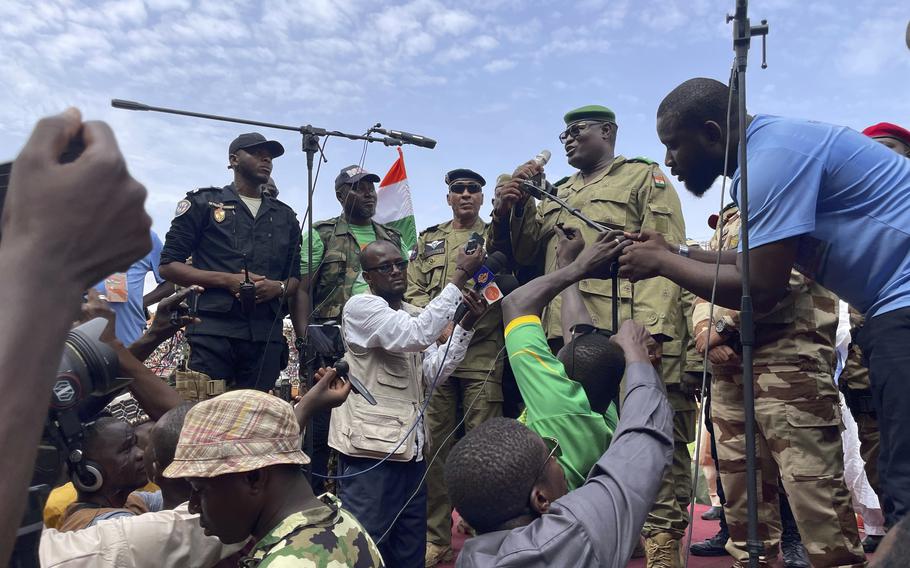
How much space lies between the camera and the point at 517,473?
1.88 metres

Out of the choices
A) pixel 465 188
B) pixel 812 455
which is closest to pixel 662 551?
pixel 812 455

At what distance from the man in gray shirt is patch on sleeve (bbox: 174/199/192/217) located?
3.68 metres

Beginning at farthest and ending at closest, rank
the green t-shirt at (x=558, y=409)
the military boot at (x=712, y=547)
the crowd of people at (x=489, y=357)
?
the military boot at (x=712, y=547), the green t-shirt at (x=558, y=409), the crowd of people at (x=489, y=357)

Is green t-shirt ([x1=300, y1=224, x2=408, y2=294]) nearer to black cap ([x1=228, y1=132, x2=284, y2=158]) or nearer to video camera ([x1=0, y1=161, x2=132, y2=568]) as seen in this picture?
black cap ([x1=228, y1=132, x2=284, y2=158])

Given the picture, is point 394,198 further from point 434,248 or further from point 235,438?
point 235,438

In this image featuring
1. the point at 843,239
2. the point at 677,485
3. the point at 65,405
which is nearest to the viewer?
the point at 65,405

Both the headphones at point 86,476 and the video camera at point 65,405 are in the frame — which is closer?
the video camera at point 65,405

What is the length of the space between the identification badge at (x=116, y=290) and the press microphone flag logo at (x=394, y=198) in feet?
6.78

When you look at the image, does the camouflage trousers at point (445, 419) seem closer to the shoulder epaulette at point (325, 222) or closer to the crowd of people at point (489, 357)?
the crowd of people at point (489, 357)

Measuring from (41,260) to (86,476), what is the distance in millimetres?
2191

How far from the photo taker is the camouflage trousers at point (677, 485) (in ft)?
12.8

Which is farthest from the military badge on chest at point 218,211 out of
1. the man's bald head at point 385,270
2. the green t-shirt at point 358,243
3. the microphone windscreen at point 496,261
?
the microphone windscreen at point 496,261

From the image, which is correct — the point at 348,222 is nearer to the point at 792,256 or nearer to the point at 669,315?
the point at 669,315

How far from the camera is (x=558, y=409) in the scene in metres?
2.23
